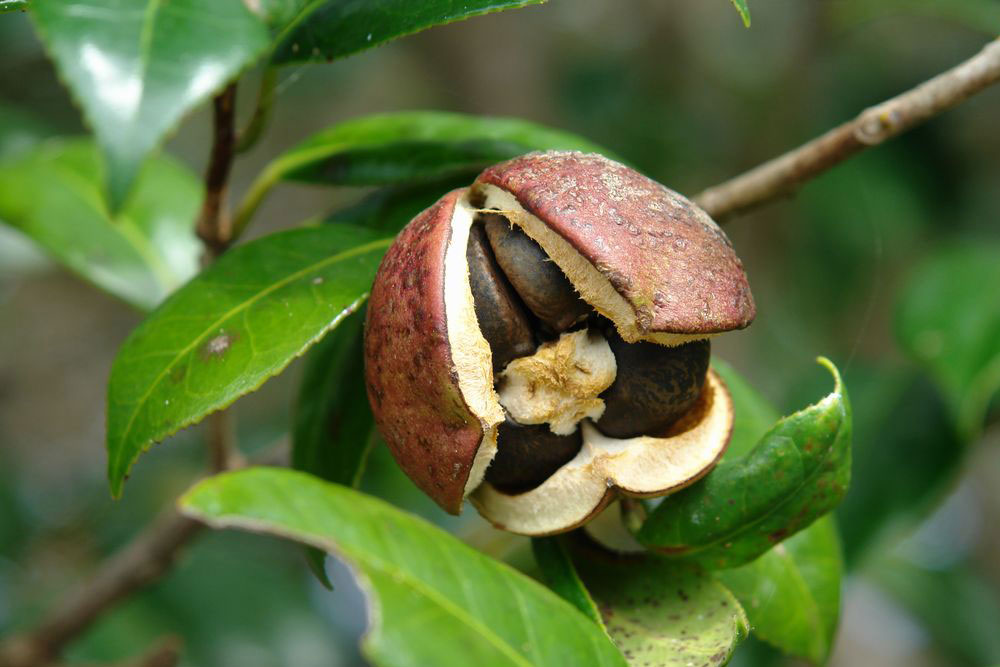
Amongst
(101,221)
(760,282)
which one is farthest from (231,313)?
(760,282)

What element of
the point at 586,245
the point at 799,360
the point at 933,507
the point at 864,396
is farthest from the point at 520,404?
the point at 799,360

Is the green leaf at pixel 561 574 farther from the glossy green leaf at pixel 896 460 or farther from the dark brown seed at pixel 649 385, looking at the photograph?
the glossy green leaf at pixel 896 460

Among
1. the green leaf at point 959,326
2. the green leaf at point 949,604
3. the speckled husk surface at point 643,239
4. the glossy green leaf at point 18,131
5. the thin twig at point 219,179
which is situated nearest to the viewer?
the speckled husk surface at point 643,239

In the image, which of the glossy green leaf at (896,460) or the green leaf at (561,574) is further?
the glossy green leaf at (896,460)

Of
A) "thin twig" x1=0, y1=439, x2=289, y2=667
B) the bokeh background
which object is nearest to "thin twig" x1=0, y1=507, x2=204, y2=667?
"thin twig" x1=0, y1=439, x2=289, y2=667

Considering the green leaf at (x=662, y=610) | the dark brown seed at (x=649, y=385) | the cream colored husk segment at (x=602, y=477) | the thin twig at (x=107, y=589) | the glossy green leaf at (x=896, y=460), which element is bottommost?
the glossy green leaf at (x=896, y=460)

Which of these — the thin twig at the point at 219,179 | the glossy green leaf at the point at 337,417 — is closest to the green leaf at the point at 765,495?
the glossy green leaf at the point at 337,417

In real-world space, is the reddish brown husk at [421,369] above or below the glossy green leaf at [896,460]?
above

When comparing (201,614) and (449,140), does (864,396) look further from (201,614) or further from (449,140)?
(201,614)
